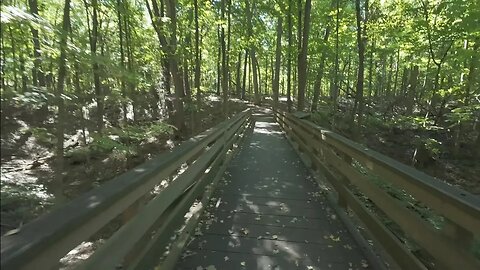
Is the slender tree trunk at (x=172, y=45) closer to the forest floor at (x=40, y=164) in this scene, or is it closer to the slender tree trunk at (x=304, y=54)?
the forest floor at (x=40, y=164)

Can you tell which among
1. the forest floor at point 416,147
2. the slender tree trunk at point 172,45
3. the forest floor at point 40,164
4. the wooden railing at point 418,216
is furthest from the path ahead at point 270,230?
the forest floor at point 416,147

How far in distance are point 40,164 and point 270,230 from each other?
4385 mm

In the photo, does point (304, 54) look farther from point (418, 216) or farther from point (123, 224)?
point (123, 224)

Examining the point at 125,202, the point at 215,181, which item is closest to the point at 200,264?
the point at 125,202

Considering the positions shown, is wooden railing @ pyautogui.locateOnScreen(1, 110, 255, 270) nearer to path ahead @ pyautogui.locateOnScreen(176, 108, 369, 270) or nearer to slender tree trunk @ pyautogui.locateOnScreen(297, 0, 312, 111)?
path ahead @ pyautogui.locateOnScreen(176, 108, 369, 270)

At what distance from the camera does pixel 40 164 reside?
644 cm

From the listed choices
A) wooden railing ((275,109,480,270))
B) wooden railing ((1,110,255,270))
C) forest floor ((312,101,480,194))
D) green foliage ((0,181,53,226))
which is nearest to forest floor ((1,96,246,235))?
green foliage ((0,181,53,226))

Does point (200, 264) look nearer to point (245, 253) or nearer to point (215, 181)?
point (245, 253)

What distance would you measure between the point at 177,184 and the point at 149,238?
713mm

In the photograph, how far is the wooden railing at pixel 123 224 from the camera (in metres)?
1.34

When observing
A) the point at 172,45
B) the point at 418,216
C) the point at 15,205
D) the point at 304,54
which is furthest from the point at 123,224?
the point at 304,54

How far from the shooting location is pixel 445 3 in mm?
12945

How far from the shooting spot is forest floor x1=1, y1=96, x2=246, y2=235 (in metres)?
1.59

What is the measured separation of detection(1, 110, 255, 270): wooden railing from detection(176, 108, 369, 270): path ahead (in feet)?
1.02
